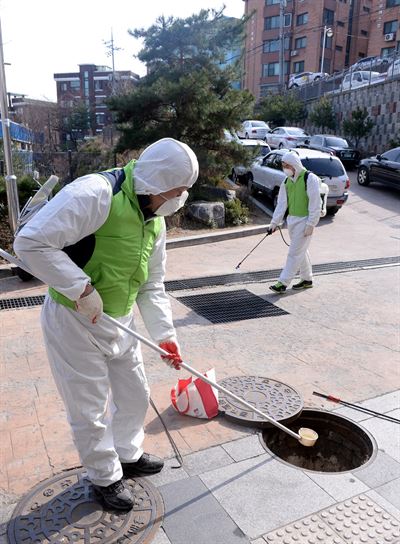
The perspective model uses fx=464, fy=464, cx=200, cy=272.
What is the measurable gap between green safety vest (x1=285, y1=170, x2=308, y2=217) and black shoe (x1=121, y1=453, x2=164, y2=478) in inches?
170

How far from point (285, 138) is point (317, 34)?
95.1ft

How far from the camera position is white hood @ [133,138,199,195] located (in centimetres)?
207

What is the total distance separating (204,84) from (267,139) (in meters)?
12.9

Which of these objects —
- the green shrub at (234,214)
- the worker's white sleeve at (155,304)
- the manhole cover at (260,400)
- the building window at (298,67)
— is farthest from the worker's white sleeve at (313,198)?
the building window at (298,67)

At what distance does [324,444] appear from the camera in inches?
128

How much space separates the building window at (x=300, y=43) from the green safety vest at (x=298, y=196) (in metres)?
45.7

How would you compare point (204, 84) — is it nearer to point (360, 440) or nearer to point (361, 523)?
point (360, 440)

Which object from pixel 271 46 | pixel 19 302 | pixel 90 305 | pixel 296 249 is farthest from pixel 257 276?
pixel 271 46

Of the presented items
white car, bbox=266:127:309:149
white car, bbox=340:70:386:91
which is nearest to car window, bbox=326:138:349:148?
white car, bbox=266:127:309:149

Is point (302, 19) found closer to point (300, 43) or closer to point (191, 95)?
point (300, 43)

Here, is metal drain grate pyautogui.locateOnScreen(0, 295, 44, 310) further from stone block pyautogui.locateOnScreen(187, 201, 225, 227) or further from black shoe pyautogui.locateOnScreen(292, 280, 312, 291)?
stone block pyautogui.locateOnScreen(187, 201, 225, 227)

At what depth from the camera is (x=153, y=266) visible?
2.52 metres

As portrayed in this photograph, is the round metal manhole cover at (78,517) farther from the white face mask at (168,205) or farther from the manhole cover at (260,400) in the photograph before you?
the white face mask at (168,205)

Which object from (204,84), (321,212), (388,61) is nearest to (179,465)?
(321,212)
